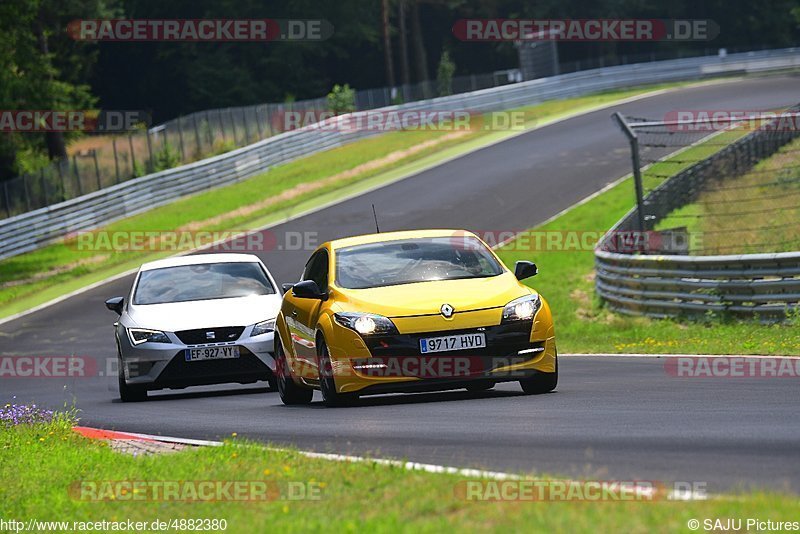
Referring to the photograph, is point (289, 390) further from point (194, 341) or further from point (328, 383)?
point (194, 341)

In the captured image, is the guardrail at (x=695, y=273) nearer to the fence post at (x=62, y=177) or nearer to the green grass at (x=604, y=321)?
the green grass at (x=604, y=321)

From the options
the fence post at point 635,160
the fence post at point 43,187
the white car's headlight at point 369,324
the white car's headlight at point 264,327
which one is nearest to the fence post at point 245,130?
the fence post at point 43,187

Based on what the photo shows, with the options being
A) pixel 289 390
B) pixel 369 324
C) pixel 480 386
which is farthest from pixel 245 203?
pixel 369 324

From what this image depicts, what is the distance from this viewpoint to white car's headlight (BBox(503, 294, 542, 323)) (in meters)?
11.6

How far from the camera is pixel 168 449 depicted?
987 centimetres

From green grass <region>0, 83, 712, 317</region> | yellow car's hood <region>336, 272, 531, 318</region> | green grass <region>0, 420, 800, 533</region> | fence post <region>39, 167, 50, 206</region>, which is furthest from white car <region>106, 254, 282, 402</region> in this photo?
fence post <region>39, 167, 50, 206</region>

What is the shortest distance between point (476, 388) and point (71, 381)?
28.9ft

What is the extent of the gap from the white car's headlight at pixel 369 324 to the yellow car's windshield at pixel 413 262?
66cm

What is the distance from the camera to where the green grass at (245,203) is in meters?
33.5

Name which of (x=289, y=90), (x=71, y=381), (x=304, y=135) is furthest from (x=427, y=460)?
(x=289, y=90)

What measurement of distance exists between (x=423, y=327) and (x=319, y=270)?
2169 millimetres

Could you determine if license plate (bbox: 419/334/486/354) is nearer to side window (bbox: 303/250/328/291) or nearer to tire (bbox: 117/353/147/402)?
side window (bbox: 303/250/328/291)

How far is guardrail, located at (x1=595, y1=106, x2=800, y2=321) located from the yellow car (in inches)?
257

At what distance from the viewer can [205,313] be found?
1516cm
